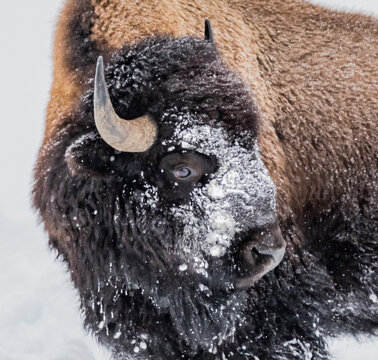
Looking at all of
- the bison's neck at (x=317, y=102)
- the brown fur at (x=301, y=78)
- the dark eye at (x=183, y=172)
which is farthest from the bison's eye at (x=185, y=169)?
the bison's neck at (x=317, y=102)

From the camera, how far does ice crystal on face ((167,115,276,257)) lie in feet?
9.38

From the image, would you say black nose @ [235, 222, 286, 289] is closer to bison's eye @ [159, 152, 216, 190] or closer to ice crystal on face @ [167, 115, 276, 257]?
ice crystal on face @ [167, 115, 276, 257]

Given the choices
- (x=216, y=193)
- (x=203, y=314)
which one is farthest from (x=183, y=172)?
(x=203, y=314)

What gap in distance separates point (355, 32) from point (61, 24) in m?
2.13

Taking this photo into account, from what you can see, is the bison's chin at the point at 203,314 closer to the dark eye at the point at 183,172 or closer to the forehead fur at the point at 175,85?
the dark eye at the point at 183,172

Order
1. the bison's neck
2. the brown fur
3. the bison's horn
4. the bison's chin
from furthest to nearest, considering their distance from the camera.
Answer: the bison's neck, the brown fur, the bison's chin, the bison's horn

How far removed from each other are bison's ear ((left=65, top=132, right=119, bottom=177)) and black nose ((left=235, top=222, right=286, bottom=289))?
0.78m

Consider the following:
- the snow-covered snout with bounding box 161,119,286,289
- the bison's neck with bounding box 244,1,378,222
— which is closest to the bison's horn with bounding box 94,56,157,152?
the snow-covered snout with bounding box 161,119,286,289

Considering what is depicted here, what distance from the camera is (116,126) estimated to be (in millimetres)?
2605

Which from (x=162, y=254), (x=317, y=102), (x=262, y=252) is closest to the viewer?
(x=262, y=252)

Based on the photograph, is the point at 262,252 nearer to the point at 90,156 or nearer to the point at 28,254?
the point at 90,156

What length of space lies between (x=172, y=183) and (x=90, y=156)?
1.38 feet

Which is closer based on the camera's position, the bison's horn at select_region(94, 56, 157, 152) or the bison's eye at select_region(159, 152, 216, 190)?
the bison's horn at select_region(94, 56, 157, 152)

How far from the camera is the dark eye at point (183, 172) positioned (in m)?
2.89
